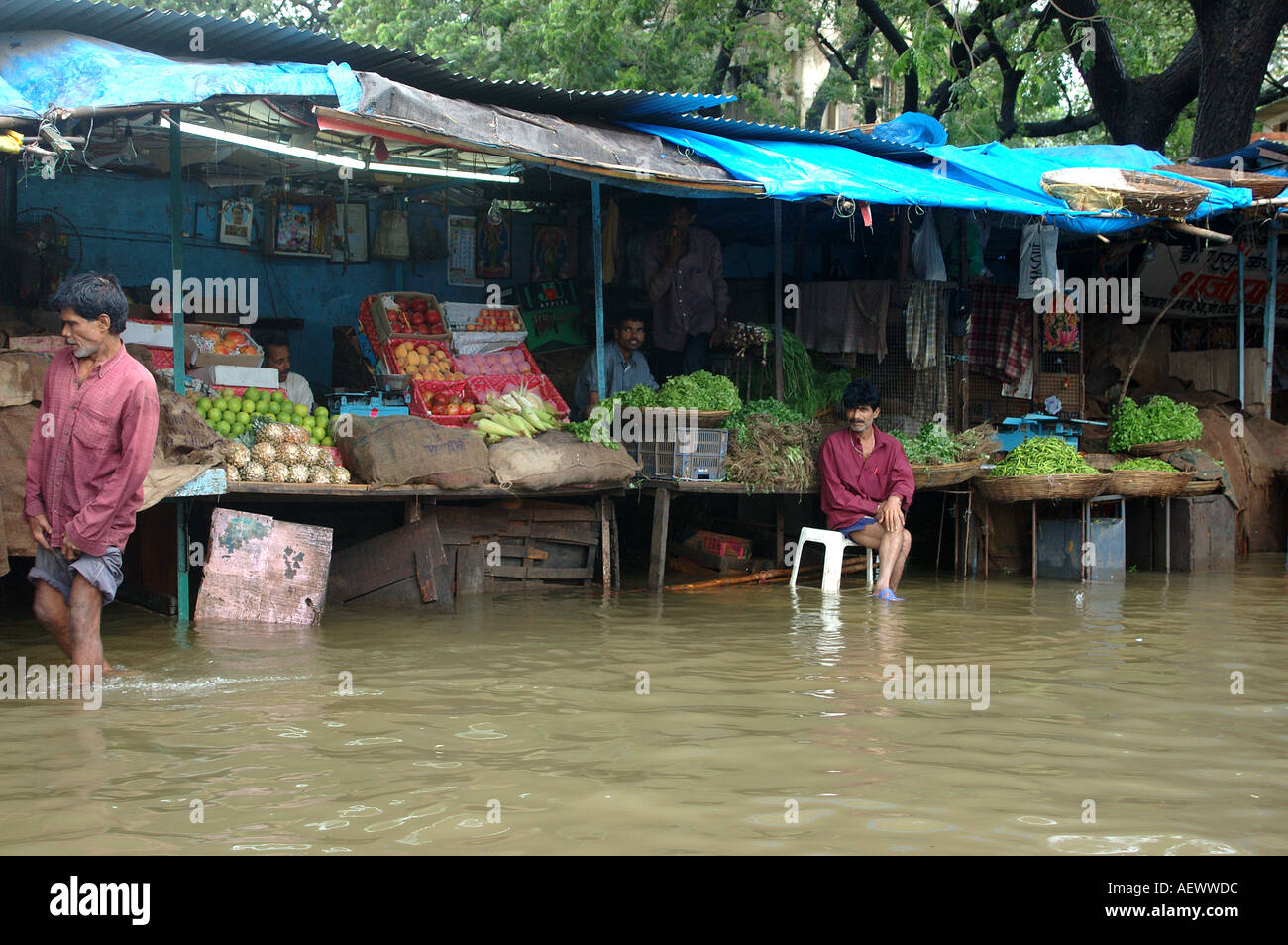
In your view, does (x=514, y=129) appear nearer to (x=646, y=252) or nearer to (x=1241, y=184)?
(x=646, y=252)

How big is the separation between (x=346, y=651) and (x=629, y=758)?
2.63 meters

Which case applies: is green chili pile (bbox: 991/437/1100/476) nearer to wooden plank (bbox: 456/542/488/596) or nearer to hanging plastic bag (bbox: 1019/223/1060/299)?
hanging plastic bag (bbox: 1019/223/1060/299)

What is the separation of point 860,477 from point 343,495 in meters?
3.94

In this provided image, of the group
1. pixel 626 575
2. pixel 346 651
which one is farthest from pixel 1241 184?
pixel 346 651

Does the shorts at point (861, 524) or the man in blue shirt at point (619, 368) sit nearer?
the shorts at point (861, 524)

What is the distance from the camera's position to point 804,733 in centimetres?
477

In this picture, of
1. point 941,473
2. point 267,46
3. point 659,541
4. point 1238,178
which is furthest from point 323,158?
point 1238,178

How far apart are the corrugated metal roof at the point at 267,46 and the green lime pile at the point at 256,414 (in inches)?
86.2

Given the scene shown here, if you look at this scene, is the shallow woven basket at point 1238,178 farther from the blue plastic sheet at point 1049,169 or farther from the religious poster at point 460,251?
the religious poster at point 460,251

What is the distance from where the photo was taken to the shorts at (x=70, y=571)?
526 centimetres

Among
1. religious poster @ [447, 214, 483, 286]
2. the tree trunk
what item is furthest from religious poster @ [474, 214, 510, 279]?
the tree trunk

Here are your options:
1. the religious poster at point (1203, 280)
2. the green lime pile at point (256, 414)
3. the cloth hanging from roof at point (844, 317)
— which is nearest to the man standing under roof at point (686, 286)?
the cloth hanging from roof at point (844, 317)

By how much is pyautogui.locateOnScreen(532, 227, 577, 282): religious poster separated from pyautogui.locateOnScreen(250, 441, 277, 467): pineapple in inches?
180
